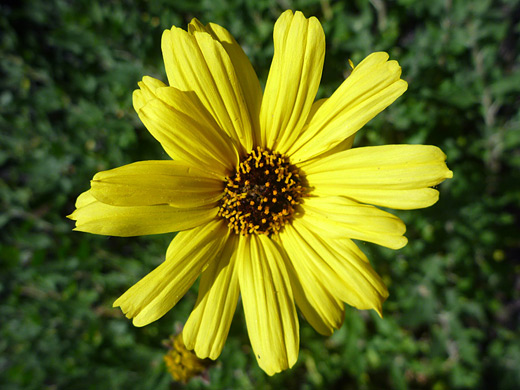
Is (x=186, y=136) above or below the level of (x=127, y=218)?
above

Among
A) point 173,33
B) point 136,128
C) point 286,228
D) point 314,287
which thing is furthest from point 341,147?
point 136,128

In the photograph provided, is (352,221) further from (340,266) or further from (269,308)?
(269,308)

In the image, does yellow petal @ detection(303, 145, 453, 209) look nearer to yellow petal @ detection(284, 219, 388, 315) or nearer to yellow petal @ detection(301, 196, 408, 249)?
yellow petal @ detection(301, 196, 408, 249)

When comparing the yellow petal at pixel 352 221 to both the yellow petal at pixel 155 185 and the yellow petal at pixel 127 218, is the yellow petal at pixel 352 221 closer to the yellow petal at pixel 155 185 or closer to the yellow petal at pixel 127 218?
the yellow petal at pixel 155 185

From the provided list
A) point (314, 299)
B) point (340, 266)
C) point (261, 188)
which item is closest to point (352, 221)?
point (340, 266)

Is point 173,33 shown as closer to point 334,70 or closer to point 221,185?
point 221,185

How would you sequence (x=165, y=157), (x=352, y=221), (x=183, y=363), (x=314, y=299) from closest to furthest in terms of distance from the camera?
(x=352, y=221) → (x=314, y=299) → (x=183, y=363) → (x=165, y=157)
